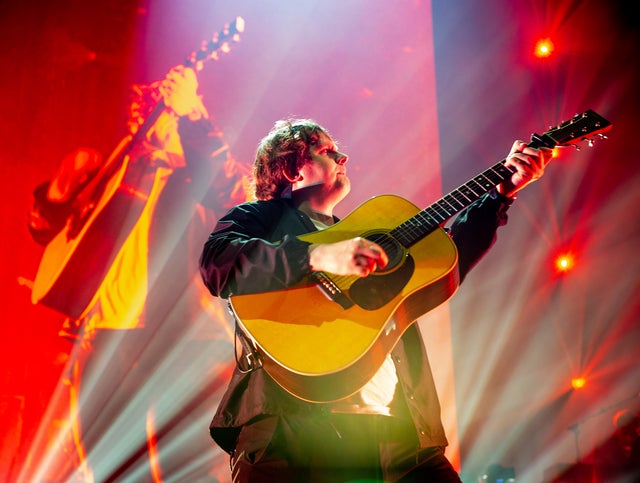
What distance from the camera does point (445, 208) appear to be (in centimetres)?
188

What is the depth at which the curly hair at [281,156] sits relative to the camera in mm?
2367

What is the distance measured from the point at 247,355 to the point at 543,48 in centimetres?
431

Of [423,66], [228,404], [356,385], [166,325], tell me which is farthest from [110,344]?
[423,66]

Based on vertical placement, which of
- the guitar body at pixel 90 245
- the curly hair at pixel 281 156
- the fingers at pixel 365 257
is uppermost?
the guitar body at pixel 90 245

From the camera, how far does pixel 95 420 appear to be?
3402 millimetres

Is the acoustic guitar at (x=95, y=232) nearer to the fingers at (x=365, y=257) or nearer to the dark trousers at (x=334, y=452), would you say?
the dark trousers at (x=334, y=452)

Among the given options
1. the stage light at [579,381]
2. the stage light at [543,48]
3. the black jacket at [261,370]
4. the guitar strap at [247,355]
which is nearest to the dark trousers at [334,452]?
the black jacket at [261,370]

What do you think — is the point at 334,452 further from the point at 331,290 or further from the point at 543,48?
the point at 543,48

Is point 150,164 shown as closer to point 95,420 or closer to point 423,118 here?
point 95,420

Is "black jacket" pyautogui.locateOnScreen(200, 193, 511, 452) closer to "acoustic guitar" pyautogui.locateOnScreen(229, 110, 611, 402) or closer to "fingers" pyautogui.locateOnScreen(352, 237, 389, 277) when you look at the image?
"acoustic guitar" pyautogui.locateOnScreen(229, 110, 611, 402)

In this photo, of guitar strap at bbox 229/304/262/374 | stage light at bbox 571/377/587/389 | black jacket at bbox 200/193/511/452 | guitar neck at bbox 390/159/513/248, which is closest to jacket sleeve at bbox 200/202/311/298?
black jacket at bbox 200/193/511/452

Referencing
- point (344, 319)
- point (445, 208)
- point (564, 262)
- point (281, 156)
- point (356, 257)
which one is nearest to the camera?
point (356, 257)

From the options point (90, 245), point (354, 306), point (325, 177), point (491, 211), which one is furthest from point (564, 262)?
point (90, 245)

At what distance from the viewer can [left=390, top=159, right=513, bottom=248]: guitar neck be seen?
5.95 feet
